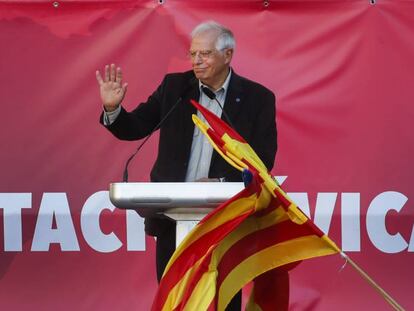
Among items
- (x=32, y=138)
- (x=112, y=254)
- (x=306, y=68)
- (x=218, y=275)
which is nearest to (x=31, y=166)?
(x=32, y=138)

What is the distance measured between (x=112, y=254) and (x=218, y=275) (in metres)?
2.01

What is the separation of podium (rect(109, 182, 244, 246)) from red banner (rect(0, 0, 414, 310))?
198 cm

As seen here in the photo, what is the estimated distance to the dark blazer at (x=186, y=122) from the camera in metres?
3.27

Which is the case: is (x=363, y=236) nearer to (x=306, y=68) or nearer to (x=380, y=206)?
(x=380, y=206)

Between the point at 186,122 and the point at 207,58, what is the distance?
9.6 inches

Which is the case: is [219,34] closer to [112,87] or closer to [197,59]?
[197,59]

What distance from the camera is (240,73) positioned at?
455 centimetres

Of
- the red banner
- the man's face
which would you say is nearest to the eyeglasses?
the man's face

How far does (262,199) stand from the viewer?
259cm

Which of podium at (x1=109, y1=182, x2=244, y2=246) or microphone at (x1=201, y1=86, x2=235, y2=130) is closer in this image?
A: podium at (x1=109, y1=182, x2=244, y2=246)

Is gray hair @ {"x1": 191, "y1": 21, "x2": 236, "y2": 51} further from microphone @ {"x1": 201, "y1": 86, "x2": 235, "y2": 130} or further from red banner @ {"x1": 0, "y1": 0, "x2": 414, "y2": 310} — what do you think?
red banner @ {"x1": 0, "y1": 0, "x2": 414, "y2": 310}

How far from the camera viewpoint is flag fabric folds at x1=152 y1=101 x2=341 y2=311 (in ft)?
8.28

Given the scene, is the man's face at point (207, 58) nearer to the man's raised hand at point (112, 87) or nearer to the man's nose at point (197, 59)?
the man's nose at point (197, 59)

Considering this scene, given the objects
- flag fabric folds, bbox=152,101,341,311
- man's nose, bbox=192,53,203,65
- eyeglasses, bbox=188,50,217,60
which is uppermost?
eyeglasses, bbox=188,50,217,60
